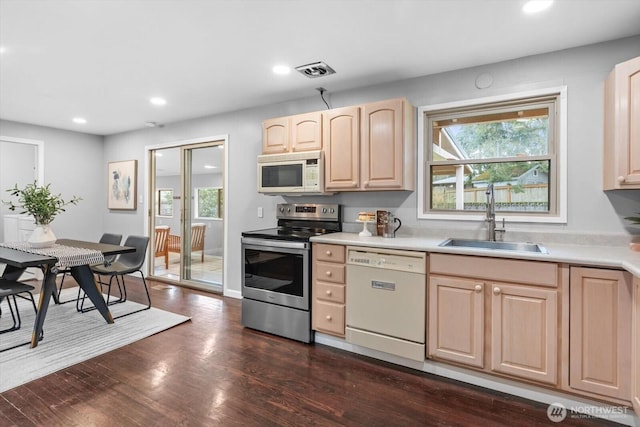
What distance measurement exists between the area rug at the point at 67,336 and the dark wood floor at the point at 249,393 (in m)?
0.11

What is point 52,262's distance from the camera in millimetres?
2680

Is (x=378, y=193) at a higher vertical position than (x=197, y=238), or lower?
higher

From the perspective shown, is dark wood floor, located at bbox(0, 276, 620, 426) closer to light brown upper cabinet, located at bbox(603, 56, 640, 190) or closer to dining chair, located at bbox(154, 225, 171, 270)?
light brown upper cabinet, located at bbox(603, 56, 640, 190)

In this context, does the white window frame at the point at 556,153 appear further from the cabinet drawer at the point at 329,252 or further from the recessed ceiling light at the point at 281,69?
the recessed ceiling light at the point at 281,69

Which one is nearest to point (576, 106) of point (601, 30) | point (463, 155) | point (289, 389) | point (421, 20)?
point (601, 30)

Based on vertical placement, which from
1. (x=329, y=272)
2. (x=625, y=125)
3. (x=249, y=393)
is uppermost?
(x=625, y=125)

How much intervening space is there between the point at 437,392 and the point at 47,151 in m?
6.13

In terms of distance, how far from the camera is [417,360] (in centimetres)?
237

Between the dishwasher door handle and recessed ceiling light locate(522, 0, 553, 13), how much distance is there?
1948 millimetres

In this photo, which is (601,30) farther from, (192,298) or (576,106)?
(192,298)

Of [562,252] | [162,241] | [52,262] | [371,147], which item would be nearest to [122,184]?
[162,241]

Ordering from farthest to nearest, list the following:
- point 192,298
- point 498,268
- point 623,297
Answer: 1. point 192,298
2. point 498,268
3. point 623,297

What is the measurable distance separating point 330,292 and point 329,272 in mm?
166

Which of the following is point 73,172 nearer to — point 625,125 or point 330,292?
point 330,292
